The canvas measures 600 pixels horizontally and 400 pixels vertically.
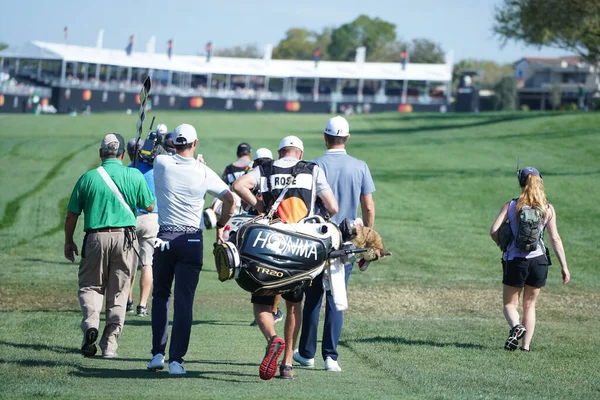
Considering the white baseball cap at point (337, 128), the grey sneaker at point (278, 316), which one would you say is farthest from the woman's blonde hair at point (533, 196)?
the grey sneaker at point (278, 316)

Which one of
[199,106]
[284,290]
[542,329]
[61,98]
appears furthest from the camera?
[199,106]

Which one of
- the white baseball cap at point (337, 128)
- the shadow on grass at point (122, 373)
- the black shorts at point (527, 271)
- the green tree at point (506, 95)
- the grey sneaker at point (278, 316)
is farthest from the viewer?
the green tree at point (506, 95)

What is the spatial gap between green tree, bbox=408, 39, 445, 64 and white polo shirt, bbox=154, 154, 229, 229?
16053cm

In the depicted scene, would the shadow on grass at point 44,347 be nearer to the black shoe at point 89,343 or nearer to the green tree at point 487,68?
the black shoe at point 89,343

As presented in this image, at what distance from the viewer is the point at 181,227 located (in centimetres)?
826

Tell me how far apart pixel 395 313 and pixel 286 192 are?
5.41m

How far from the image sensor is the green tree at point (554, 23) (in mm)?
48594

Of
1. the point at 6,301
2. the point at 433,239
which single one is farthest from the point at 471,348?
the point at 433,239

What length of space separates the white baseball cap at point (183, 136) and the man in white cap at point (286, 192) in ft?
1.97

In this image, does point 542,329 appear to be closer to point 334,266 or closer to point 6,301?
point 334,266

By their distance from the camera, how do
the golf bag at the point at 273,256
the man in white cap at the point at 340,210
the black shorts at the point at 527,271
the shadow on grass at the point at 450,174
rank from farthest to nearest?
1. the shadow on grass at the point at 450,174
2. the black shorts at the point at 527,271
3. the man in white cap at the point at 340,210
4. the golf bag at the point at 273,256

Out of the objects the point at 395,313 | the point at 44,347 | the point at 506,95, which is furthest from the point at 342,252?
the point at 506,95

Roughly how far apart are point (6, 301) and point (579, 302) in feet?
26.4

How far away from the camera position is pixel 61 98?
8831 centimetres
